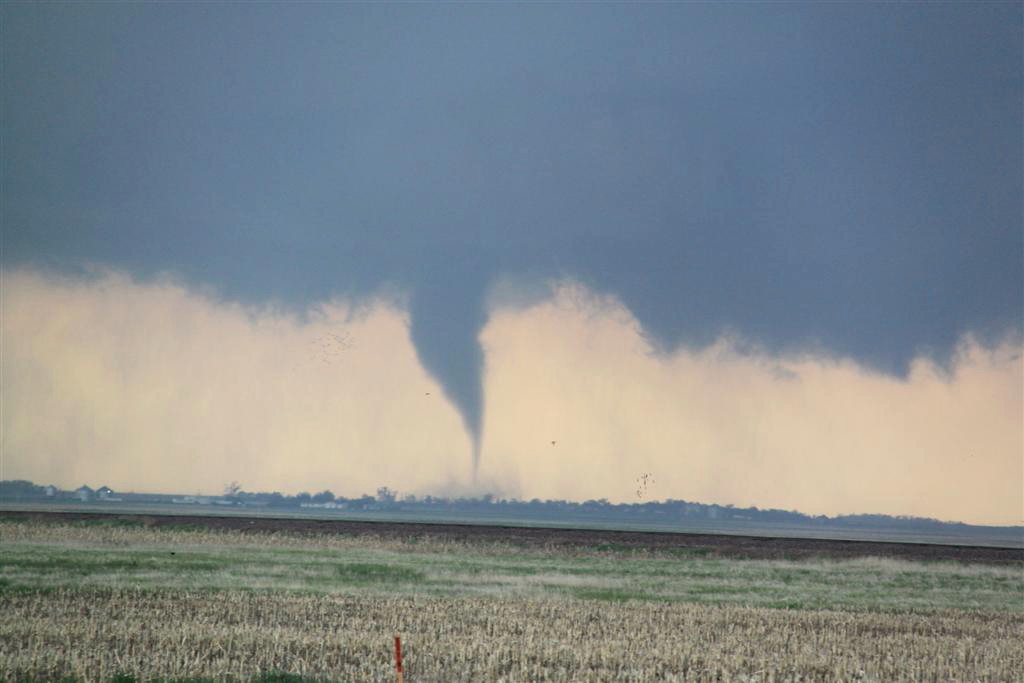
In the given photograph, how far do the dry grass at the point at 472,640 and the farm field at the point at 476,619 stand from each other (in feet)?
0.27

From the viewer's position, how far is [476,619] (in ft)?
100

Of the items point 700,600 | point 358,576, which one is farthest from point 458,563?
point 700,600

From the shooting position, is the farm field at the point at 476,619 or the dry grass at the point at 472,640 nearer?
the dry grass at the point at 472,640

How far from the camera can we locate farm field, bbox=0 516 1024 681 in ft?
75.6

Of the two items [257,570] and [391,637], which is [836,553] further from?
[391,637]

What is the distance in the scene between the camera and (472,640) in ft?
86.3

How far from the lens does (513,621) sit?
3027 cm

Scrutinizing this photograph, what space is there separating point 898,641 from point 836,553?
50.8m

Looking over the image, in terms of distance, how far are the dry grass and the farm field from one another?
8cm

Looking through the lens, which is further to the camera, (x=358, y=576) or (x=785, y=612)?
(x=358, y=576)

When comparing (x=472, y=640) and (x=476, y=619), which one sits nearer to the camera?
(x=472, y=640)

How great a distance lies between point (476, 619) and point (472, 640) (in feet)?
13.8

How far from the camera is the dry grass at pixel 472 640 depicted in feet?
73.3

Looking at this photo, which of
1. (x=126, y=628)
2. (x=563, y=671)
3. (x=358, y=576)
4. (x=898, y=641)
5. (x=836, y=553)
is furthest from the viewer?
(x=836, y=553)
